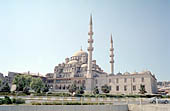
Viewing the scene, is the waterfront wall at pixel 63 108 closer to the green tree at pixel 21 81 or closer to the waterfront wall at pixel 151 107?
the waterfront wall at pixel 151 107

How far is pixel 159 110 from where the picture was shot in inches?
557

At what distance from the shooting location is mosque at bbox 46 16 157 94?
49.7 m

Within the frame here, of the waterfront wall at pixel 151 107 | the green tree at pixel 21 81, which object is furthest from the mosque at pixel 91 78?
the waterfront wall at pixel 151 107

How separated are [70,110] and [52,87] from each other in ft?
175

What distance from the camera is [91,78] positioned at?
5578cm

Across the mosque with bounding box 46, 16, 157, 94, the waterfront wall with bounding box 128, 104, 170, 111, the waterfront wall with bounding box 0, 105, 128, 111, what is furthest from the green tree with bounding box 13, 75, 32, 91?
the waterfront wall with bounding box 128, 104, 170, 111

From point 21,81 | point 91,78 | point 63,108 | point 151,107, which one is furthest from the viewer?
point 91,78

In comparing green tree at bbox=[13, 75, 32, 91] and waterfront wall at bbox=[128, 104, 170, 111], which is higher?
green tree at bbox=[13, 75, 32, 91]

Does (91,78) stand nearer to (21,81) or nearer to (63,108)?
(21,81)

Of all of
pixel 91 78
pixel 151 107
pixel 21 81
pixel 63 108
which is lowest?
pixel 63 108

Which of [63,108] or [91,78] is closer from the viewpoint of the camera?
[63,108]

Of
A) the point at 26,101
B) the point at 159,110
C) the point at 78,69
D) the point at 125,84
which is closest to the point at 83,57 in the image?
the point at 78,69

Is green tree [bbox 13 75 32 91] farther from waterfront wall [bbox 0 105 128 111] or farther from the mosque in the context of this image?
waterfront wall [bbox 0 105 128 111]

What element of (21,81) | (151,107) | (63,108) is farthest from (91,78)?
(151,107)
